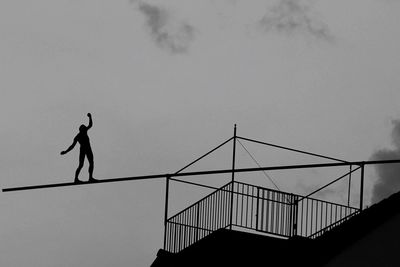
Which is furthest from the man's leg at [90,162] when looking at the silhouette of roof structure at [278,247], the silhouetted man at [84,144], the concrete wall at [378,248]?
the concrete wall at [378,248]

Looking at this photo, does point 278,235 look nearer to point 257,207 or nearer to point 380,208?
point 257,207

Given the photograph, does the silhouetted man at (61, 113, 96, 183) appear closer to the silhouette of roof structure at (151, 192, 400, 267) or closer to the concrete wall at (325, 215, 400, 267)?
the silhouette of roof structure at (151, 192, 400, 267)

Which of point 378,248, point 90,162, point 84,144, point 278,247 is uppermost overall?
point 84,144

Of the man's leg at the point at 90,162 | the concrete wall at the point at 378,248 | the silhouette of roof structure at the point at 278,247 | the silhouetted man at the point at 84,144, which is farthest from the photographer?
the silhouetted man at the point at 84,144

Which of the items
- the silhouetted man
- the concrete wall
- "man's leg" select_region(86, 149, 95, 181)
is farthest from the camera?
the silhouetted man

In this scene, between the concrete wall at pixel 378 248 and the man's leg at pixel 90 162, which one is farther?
the man's leg at pixel 90 162

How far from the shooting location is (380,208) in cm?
2345

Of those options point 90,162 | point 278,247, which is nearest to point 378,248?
point 278,247

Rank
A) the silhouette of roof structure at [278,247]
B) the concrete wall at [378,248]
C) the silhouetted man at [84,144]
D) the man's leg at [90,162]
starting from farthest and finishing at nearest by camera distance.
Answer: the silhouetted man at [84,144]
the man's leg at [90,162]
the silhouette of roof structure at [278,247]
the concrete wall at [378,248]

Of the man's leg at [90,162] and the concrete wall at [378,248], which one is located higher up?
the man's leg at [90,162]

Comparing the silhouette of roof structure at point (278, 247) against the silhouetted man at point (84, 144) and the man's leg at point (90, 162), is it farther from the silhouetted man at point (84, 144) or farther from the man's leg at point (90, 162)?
the silhouetted man at point (84, 144)

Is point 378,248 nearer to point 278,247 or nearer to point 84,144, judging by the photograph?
point 278,247

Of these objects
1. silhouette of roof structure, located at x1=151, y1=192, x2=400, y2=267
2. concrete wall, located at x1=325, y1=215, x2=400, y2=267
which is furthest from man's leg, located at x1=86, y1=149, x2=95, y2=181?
concrete wall, located at x1=325, y1=215, x2=400, y2=267

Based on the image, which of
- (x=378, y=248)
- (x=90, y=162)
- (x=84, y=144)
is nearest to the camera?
(x=378, y=248)
